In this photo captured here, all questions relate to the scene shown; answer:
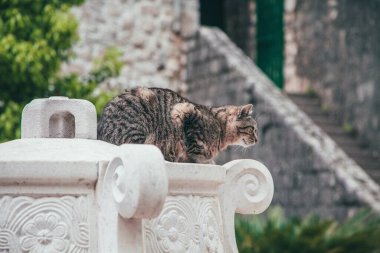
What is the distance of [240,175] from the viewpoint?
4.95 meters

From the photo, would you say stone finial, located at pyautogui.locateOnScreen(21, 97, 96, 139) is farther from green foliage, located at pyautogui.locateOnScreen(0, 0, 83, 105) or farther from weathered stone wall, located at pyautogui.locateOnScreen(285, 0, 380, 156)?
weathered stone wall, located at pyautogui.locateOnScreen(285, 0, 380, 156)

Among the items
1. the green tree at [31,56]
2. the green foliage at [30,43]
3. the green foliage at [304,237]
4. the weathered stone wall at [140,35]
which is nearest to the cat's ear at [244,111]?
the green tree at [31,56]

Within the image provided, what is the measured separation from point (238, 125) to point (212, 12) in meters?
17.4

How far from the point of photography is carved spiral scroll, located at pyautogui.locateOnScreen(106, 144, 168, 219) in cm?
388

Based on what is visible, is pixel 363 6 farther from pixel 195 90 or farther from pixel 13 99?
pixel 13 99

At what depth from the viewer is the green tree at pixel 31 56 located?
419 inches

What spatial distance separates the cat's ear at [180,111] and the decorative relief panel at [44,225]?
1.80m

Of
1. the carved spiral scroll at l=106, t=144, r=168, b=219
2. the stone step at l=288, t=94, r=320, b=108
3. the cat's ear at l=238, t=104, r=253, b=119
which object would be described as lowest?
the stone step at l=288, t=94, r=320, b=108

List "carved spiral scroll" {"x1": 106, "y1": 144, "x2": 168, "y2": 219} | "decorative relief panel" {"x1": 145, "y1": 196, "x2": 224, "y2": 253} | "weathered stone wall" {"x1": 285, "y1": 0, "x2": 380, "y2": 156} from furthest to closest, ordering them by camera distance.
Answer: "weathered stone wall" {"x1": 285, "y1": 0, "x2": 380, "y2": 156} → "decorative relief panel" {"x1": 145, "y1": 196, "x2": 224, "y2": 253} → "carved spiral scroll" {"x1": 106, "y1": 144, "x2": 168, "y2": 219}

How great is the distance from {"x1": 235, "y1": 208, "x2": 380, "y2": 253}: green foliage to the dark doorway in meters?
11.5

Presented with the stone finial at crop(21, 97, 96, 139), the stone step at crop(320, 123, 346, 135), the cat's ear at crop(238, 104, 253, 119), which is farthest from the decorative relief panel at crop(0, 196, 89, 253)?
the stone step at crop(320, 123, 346, 135)

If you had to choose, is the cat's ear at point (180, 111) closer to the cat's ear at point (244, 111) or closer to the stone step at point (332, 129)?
the cat's ear at point (244, 111)

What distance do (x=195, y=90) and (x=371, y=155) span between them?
10.8 feet

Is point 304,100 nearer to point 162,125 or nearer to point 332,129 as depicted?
point 332,129
